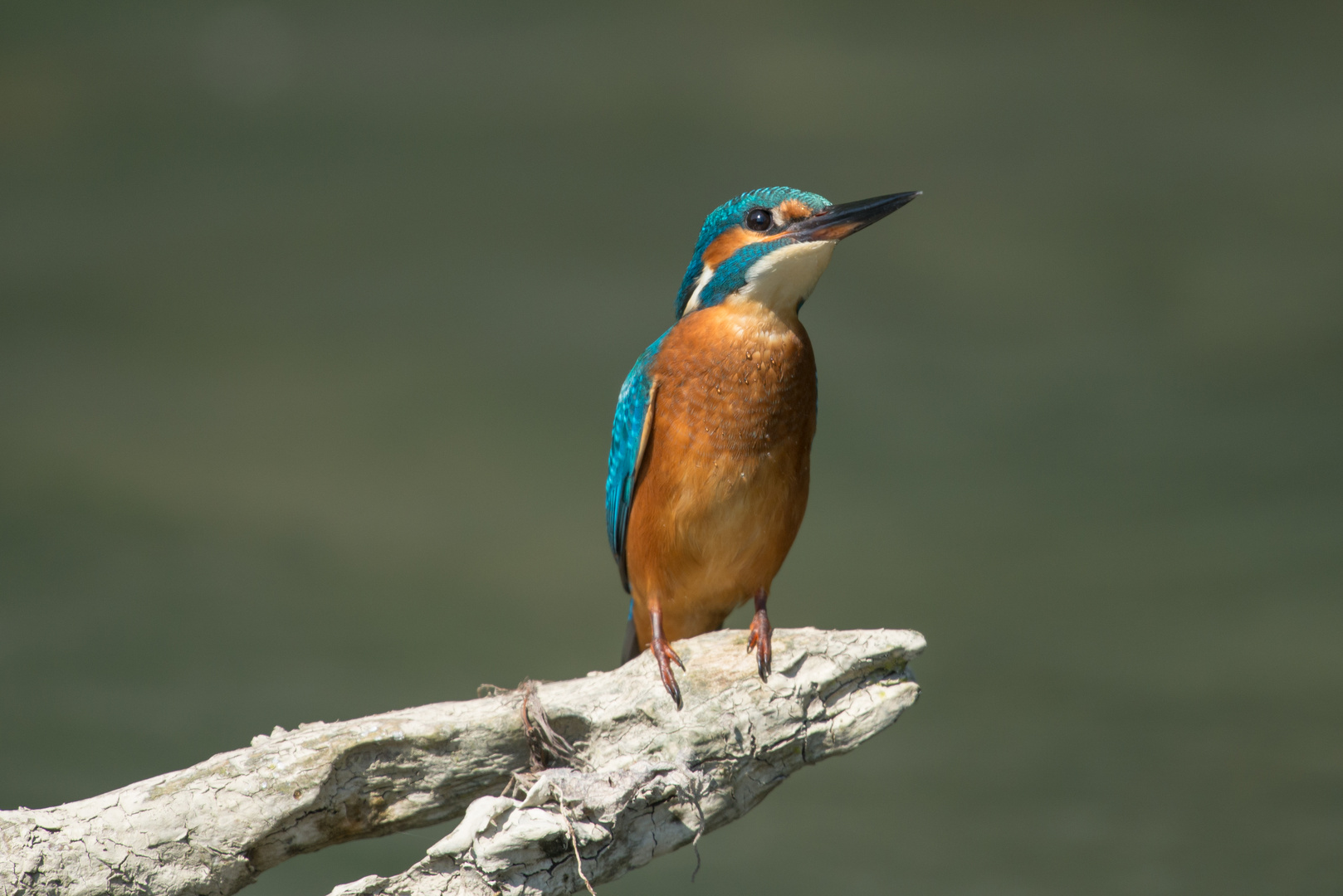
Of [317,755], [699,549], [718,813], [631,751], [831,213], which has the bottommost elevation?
[718,813]

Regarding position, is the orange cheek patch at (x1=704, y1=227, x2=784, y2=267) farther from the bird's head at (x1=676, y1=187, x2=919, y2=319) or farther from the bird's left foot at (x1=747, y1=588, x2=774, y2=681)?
the bird's left foot at (x1=747, y1=588, x2=774, y2=681)

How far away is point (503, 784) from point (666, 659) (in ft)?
1.60

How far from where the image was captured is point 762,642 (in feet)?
8.29

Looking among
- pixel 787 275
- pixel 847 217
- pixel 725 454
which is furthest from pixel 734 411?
pixel 847 217

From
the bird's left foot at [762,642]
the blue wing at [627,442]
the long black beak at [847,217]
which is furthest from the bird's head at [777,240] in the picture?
the bird's left foot at [762,642]

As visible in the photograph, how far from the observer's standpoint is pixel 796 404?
8.54 ft

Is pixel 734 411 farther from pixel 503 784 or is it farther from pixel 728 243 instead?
pixel 503 784

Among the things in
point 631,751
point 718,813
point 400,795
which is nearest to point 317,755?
point 400,795

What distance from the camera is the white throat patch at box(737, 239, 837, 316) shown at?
249 centimetres

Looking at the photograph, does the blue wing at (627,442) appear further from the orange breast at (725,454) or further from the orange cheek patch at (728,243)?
the orange cheek patch at (728,243)

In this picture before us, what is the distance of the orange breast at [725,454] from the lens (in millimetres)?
2551

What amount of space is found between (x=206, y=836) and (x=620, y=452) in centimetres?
128

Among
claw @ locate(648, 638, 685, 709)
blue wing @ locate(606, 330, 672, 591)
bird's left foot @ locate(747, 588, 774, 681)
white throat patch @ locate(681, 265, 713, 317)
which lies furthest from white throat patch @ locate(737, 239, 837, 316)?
claw @ locate(648, 638, 685, 709)

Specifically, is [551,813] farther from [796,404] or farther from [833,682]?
[796,404]
